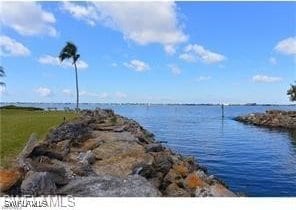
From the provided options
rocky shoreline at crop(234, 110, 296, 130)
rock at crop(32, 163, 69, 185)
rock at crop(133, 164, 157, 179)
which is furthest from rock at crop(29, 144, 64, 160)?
rocky shoreline at crop(234, 110, 296, 130)

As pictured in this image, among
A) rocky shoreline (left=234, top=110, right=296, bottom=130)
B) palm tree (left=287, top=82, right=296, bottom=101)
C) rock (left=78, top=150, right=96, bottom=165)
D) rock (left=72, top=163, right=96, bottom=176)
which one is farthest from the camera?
palm tree (left=287, top=82, right=296, bottom=101)

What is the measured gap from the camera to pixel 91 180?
9.32m

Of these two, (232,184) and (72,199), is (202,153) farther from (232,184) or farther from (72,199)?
(72,199)

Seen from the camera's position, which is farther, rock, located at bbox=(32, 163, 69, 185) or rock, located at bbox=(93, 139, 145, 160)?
rock, located at bbox=(93, 139, 145, 160)

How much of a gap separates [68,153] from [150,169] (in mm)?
3521

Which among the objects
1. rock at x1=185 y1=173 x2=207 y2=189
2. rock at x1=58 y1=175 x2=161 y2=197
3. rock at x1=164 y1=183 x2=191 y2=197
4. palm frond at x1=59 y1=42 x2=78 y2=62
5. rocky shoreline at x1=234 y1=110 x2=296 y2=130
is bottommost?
rocky shoreline at x1=234 y1=110 x2=296 y2=130

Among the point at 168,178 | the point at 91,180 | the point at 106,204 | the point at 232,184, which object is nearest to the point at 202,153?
the point at 232,184

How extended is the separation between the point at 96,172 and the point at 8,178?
3.82 meters

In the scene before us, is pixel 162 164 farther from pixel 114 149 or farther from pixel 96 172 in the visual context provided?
pixel 114 149

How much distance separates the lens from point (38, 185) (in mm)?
8461

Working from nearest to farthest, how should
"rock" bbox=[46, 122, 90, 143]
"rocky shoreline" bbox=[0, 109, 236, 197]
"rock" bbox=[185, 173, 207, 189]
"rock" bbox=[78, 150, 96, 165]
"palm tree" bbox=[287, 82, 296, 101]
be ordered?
"rocky shoreline" bbox=[0, 109, 236, 197]
"rock" bbox=[185, 173, 207, 189]
"rock" bbox=[78, 150, 96, 165]
"rock" bbox=[46, 122, 90, 143]
"palm tree" bbox=[287, 82, 296, 101]

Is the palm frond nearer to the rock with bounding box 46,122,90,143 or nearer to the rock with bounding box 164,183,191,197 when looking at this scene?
the rock with bounding box 46,122,90,143

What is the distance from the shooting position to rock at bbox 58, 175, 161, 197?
8.82 metres

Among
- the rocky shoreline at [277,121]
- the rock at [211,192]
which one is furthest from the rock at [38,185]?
the rocky shoreline at [277,121]
